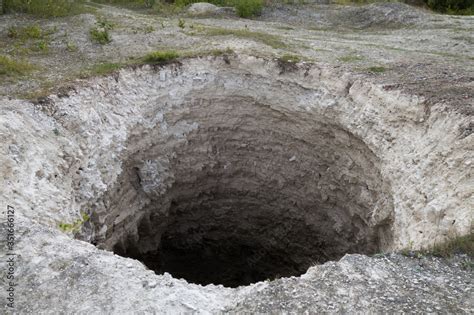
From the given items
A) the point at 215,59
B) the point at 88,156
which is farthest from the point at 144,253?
the point at 215,59

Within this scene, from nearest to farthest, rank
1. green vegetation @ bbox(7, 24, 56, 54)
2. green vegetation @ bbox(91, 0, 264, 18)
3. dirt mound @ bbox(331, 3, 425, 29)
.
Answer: green vegetation @ bbox(7, 24, 56, 54)
dirt mound @ bbox(331, 3, 425, 29)
green vegetation @ bbox(91, 0, 264, 18)

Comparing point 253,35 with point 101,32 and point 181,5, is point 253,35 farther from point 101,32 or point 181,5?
point 181,5

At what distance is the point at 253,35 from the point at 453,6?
1621 centimetres

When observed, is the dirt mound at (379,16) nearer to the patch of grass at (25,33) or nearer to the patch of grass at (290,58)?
the patch of grass at (290,58)

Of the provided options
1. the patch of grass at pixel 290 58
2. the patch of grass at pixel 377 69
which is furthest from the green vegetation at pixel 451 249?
the patch of grass at pixel 290 58

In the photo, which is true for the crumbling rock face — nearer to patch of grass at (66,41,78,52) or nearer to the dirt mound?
patch of grass at (66,41,78,52)

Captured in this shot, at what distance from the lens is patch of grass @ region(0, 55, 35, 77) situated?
39.5ft

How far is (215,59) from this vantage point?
13.5 metres

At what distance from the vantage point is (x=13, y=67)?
12258mm

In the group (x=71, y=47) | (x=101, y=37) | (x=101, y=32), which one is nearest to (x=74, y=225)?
(x=71, y=47)

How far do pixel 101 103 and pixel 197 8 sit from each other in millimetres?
12051

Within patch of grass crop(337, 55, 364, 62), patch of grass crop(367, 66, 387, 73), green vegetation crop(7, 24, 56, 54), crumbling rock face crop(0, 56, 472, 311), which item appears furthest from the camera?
green vegetation crop(7, 24, 56, 54)

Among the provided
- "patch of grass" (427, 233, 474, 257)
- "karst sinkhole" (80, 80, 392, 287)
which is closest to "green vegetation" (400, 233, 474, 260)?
"patch of grass" (427, 233, 474, 257)

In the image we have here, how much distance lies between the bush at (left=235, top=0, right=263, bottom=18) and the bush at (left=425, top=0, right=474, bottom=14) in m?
11.5
